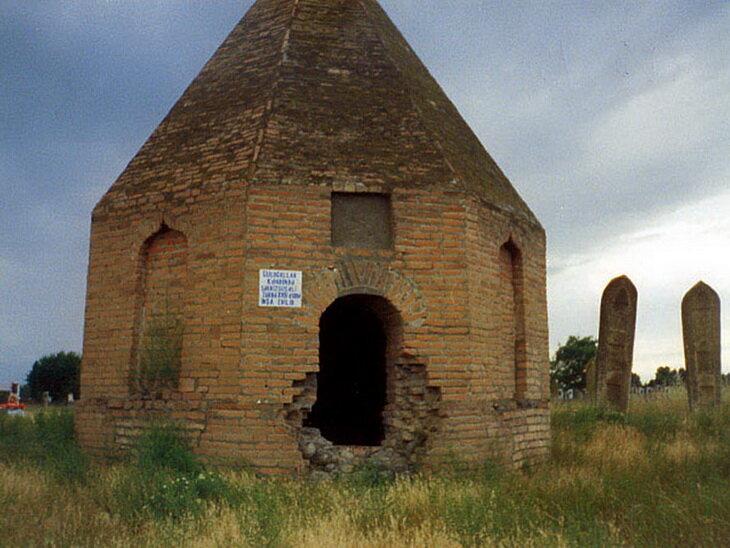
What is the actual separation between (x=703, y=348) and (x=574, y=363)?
26778 mm

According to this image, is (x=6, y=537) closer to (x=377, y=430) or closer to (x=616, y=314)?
(x=377, y=430)

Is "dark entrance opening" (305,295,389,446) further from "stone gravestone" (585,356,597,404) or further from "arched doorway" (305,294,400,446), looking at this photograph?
"stone gravestone" (585,356,597,404)

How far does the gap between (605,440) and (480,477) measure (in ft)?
12.7

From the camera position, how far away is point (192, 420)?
8.20m

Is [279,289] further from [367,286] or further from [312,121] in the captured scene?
[312,121]

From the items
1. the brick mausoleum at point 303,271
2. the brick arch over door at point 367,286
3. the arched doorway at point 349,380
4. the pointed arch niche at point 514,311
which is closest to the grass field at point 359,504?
the brick mausoleum at point 303,271

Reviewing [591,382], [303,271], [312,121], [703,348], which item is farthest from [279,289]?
[591,382]

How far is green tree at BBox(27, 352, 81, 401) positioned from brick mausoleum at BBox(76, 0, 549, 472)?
134 feet

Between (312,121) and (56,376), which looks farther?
(56,376)

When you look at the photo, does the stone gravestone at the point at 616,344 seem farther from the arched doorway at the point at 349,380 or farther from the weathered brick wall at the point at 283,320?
the weathered brick wall at the point at 283,320

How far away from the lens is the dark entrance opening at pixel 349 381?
39.4 feet

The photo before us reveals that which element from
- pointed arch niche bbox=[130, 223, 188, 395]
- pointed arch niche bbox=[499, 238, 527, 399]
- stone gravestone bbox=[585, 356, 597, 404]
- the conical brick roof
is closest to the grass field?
pointed arch niche bbox=[130, 223, 188, 395]

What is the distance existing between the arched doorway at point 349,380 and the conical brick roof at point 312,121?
3402 mm

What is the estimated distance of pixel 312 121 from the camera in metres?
9.09
